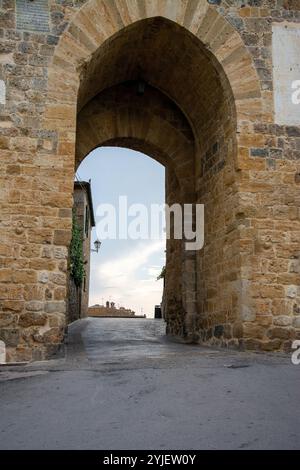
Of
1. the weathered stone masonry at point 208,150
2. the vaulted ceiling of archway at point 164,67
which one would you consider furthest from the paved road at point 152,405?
the vaulted ceiling of archway at point 164,67

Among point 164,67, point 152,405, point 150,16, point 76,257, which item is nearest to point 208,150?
point 164,67

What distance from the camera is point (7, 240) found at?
18.5 ft

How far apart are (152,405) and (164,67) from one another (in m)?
6.11

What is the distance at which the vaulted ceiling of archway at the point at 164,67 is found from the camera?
6754 mm

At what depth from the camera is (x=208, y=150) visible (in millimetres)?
7781

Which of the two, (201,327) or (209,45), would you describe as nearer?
(209,45)

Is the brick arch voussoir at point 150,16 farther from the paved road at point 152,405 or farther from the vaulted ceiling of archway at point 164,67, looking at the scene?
the paved road at point 152,405

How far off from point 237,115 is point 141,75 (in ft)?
8.39

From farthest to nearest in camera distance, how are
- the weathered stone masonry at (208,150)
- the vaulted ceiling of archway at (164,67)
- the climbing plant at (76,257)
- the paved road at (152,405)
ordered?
the climbing plant at (76,257) → the vaulted ceiling of archway at (164,67) → the weathered stone masonry at (208,150) → the paved road at (152,405)

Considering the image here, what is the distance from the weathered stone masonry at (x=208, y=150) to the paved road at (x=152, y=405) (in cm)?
115

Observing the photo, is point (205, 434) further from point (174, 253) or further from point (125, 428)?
point (174, 253)

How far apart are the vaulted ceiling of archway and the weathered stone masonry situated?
3cm

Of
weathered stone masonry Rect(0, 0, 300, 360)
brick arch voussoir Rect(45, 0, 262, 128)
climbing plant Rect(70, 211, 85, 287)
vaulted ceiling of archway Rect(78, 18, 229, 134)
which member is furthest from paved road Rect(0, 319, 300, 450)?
climbing plant Rect(70, 211, 85, 287)

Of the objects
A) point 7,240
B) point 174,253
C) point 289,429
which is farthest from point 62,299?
point 174,253
